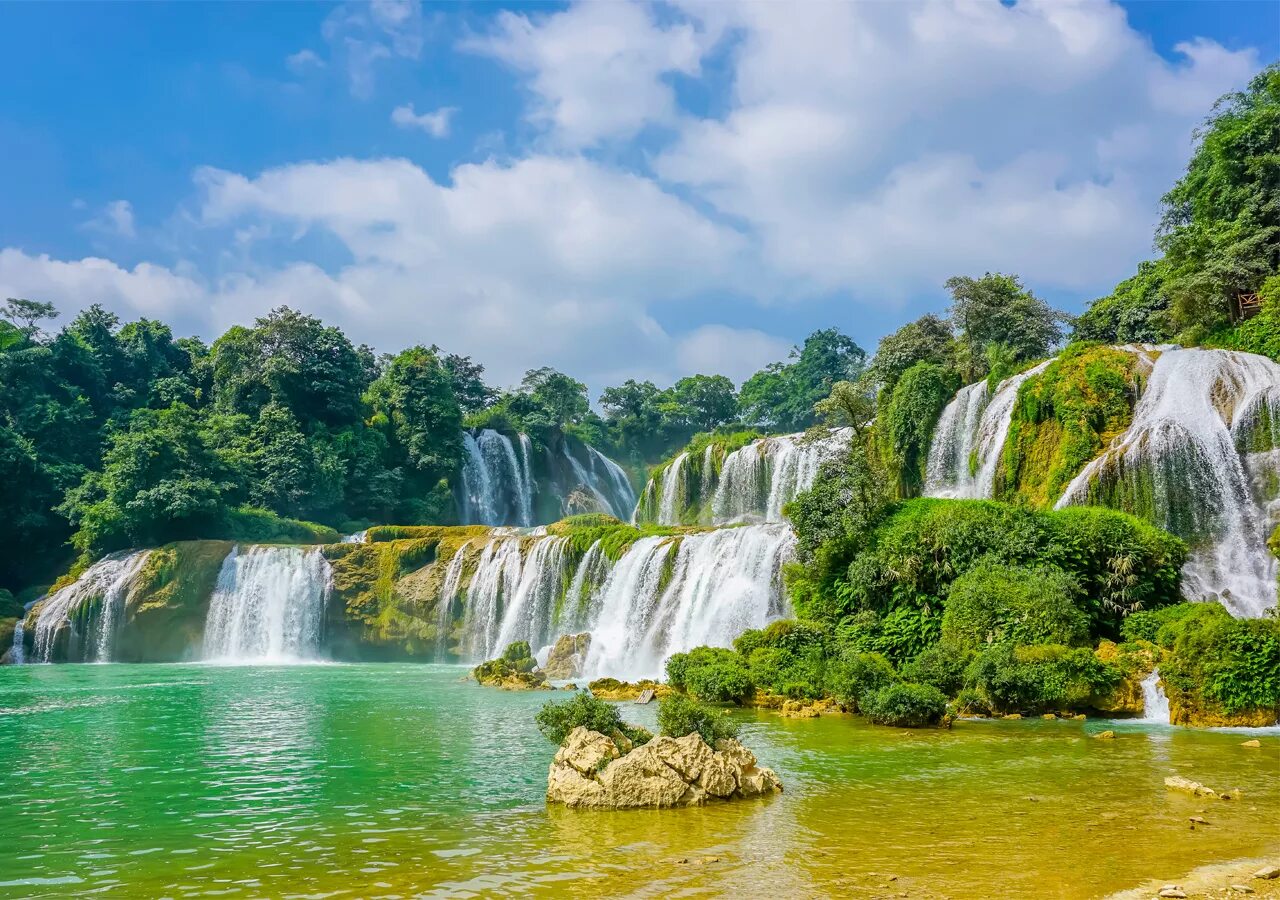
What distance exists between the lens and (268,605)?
38.1m

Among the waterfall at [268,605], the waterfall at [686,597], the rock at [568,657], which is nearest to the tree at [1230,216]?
the waterfall at [686,597]

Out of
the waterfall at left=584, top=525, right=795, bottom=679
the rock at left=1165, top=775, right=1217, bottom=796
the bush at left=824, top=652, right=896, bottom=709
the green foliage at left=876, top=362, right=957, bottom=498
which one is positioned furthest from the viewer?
the green foliage at left=876, top=362, right=957, bottom=498

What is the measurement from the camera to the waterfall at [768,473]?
39.9m

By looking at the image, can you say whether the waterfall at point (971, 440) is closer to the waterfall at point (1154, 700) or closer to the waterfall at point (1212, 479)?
the waterfall at point (1212, 479)

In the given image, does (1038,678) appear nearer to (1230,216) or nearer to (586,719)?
(586,719)

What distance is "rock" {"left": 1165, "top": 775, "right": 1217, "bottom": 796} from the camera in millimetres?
9391

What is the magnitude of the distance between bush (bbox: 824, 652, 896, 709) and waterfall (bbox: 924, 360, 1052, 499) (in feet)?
45.1

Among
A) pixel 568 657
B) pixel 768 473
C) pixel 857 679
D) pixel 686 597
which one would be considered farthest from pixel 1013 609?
pixel 768 473

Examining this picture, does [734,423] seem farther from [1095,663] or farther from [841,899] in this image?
[841,899]

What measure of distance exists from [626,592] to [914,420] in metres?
12.9

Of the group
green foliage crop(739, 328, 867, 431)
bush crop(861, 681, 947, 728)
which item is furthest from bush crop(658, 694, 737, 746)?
green foliage crop(739, 328, 867, 431)

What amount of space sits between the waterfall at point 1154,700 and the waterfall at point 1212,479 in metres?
5.78

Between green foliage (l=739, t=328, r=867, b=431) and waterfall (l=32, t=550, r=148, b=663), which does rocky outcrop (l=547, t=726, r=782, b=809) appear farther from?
green foliage (l=739, t=328, r=867, b=431)

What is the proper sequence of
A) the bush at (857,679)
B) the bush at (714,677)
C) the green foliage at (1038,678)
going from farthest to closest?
the bush at (714,677)
the bush at (857,679)
the green foliage at (1038,678)
